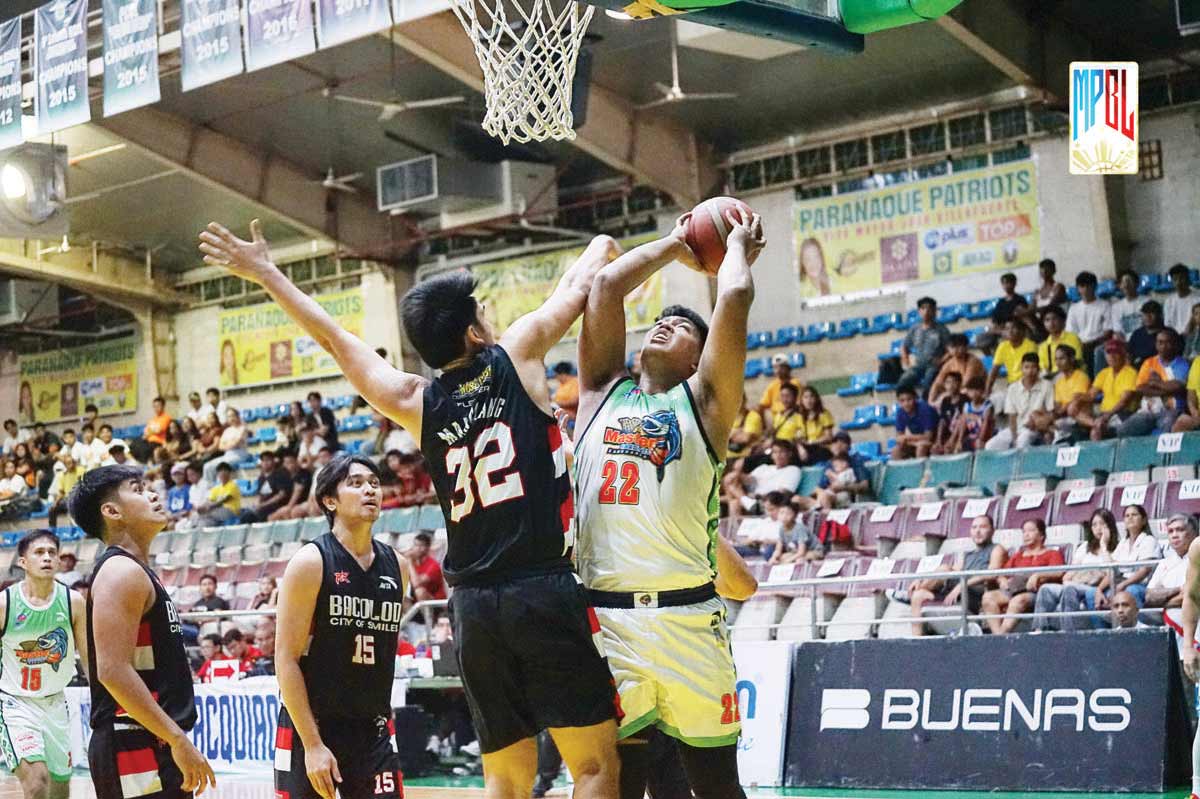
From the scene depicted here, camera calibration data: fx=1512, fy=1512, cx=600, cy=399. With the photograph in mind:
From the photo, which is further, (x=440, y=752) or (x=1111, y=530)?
(x=440, y=752)

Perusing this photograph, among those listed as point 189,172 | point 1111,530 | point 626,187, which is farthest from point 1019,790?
point 189,172

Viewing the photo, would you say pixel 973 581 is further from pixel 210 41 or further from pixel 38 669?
pixel 210 41

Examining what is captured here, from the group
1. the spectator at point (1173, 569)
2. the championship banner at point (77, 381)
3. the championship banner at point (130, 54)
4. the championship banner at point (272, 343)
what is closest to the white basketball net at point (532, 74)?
the spectator at point (1173, 569)

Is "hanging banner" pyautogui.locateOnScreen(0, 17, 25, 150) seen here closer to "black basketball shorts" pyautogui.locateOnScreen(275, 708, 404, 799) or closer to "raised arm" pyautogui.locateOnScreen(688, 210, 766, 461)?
"black basketball shorts" pyautogui.locateOnScreen(275, 708, 404, 799)

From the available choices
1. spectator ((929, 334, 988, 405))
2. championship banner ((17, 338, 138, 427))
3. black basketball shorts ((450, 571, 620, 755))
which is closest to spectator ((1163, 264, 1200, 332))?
spectator ((929, 334, 988, 405))

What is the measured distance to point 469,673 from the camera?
4305 millimetres

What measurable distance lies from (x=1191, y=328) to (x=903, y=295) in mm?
4527

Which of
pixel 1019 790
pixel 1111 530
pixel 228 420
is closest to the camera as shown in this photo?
pixel 1019 790

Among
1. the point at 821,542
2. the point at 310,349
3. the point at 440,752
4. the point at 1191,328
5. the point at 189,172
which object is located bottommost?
the point at 440,752

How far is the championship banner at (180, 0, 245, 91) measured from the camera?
1553cm

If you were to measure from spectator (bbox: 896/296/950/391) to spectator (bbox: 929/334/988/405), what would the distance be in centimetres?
31

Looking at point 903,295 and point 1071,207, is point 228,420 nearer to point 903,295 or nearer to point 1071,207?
point 903,295

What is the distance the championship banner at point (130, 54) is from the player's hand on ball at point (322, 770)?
1250cm

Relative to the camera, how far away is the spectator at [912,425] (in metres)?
15.3
